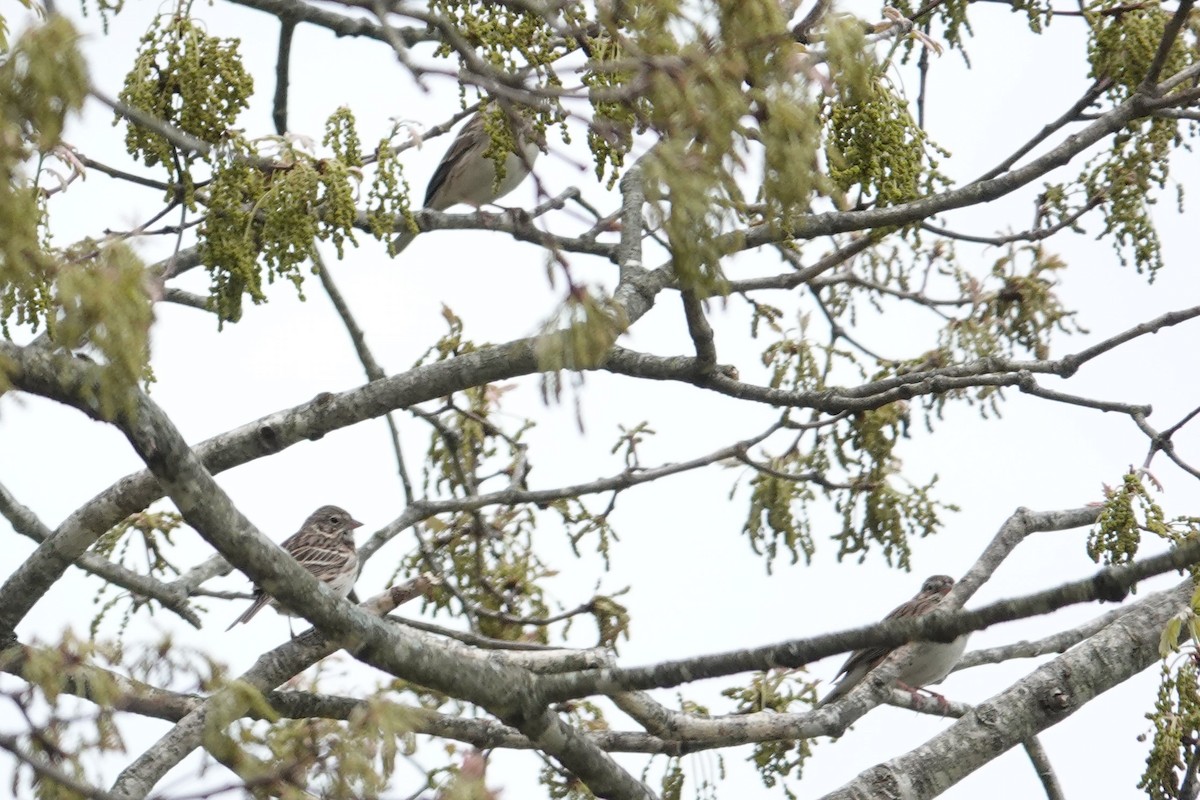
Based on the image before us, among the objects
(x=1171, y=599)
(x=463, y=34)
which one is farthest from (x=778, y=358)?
(x=463, y=34)

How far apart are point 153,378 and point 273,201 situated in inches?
25.8

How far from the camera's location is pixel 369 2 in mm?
3578

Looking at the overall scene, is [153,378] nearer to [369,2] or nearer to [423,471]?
[369,2]

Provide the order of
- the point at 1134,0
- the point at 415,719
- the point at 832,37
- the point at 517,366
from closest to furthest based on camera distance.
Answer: the point at 832,37
the point at 415,719
the point at 517,366
the point at 1134,0

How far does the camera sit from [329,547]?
9305 millimetres

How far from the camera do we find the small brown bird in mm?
8758

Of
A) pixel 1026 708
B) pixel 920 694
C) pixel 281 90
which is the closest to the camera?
pixel 1026 708

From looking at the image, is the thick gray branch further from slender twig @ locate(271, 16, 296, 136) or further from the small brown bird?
slender twig @ locate(271, 16, 296, 136)

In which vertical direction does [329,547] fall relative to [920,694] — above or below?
above

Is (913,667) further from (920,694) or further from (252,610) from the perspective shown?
(252,610)

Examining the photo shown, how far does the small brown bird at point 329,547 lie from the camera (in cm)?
876

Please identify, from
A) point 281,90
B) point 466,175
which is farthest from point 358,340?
point 466,175

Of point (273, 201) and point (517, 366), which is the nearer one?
point (273, 201)

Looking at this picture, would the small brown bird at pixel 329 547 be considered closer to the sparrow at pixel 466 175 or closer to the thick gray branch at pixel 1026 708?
the sparrow at pixel 466 175
